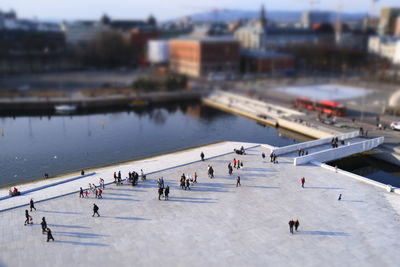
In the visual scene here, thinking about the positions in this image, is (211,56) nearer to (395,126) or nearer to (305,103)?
(305,103)

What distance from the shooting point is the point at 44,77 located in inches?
4176

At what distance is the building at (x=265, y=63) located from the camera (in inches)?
4437

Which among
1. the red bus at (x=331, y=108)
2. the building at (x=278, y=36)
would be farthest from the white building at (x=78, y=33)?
the red bus at (x=331, y=108)

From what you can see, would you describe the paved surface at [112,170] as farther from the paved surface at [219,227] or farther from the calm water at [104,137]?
the calm water at [104,137]

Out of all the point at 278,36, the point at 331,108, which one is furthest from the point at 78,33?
the point at 331,108

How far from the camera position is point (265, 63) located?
112812mm

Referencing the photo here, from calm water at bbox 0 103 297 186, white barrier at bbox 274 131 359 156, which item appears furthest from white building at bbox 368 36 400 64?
white barrier at bbox 274 131 359 156

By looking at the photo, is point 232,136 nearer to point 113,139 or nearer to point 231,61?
point 113,139

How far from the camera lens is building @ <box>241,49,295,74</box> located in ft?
370

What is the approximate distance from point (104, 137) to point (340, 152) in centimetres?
2971

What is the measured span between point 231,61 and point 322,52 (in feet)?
100

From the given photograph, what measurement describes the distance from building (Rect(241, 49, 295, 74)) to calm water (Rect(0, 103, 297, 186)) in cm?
4574

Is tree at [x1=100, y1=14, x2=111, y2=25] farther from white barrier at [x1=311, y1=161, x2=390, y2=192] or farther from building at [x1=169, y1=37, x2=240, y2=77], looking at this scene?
white barrier at [x1=311, y1=161, x2=390, y2=192]

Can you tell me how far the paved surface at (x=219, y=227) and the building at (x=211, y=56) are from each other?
7813 centimetres
